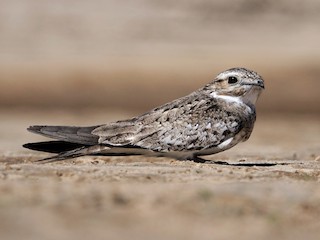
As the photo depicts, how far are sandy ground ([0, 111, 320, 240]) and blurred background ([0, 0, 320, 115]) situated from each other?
12.6 meters

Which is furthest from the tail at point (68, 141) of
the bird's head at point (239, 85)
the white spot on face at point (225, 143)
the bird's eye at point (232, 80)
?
the bird's eye at point (232, 80)

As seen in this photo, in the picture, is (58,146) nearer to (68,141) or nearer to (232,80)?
(68,141)

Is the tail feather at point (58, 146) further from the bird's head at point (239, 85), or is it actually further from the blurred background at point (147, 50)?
the blurred background at point (147, 50)

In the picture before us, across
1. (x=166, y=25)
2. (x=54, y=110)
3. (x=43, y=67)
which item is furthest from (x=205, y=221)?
(x=166, y=25)

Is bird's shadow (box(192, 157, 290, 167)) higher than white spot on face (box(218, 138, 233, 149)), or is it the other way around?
white spot on face (box(218, 138, 233, 149))

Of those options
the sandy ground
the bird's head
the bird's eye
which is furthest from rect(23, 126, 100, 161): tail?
the bird's eye

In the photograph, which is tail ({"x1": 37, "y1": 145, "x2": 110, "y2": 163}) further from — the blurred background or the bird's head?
the blurred background

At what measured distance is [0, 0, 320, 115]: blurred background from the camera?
77.4ft

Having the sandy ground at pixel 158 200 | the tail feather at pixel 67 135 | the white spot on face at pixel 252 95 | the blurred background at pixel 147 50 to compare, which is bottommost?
the sandy ground at pixel 158 200

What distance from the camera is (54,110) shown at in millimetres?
21750

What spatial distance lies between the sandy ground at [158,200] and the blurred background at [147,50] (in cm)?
1259

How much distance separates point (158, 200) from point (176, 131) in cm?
265

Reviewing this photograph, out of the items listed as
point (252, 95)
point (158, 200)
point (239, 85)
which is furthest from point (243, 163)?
point (158, 200)

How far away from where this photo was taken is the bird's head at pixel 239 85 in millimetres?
9922
